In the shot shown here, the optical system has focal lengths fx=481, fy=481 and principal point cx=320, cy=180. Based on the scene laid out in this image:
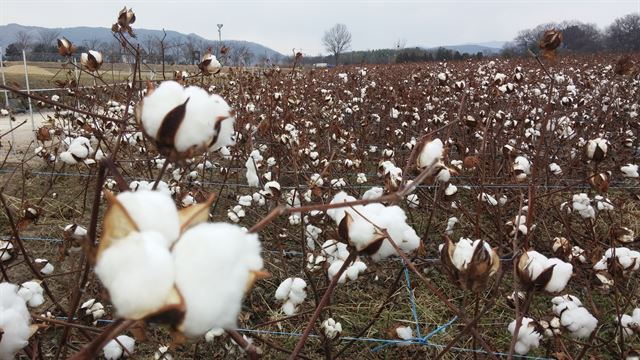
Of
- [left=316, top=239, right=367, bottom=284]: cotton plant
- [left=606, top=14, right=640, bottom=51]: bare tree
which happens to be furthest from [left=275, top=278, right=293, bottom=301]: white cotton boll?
[left=606, top=14, right=640, bottom=51]: bare tree

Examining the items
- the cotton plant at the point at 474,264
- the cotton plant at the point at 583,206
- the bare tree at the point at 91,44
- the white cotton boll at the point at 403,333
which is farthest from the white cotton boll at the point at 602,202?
the bare tree at the point at 91,44

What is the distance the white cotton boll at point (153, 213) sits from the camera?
35 centimetres

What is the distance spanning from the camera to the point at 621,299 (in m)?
2.07

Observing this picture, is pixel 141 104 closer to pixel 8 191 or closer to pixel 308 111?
pixel 8 191

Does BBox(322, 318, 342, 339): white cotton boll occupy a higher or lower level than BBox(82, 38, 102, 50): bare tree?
lower

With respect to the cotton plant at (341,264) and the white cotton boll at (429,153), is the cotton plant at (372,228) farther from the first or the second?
the cotton plant at (341,264)

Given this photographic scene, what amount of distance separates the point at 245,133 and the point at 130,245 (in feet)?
9.31

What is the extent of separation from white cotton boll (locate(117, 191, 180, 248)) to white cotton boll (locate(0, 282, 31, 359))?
34cm

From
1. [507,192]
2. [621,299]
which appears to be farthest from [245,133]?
[621,299]

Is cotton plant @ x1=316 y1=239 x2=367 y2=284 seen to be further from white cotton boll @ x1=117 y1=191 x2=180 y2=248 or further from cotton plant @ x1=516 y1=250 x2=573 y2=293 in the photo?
white cotton boll @ x1=117 y1=191 x2=180 y2=248

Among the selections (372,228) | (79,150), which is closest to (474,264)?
(372,228)

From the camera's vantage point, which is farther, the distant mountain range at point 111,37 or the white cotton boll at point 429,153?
the distant mountain range at point 111,37

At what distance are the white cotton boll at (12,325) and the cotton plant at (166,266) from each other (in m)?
0.33

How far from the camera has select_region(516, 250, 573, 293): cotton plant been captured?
759 mm
